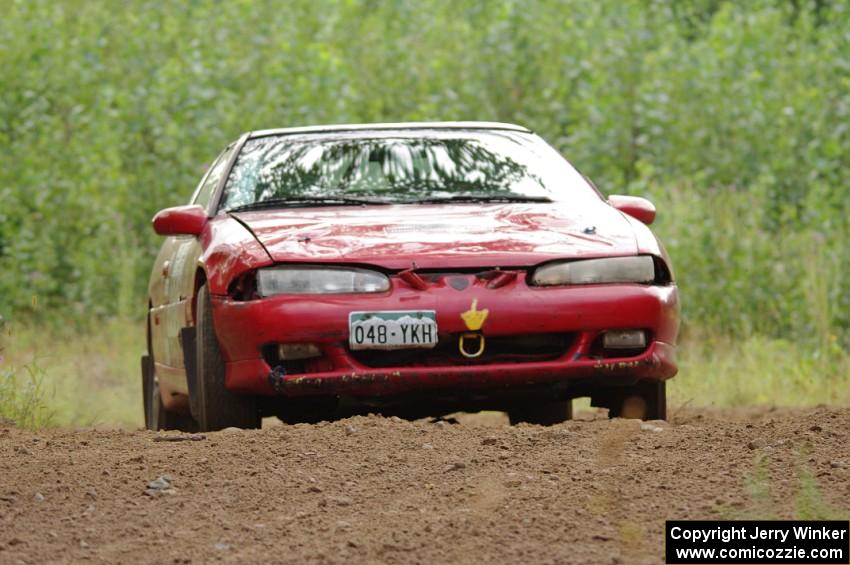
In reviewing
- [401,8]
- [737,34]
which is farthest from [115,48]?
[737,34]

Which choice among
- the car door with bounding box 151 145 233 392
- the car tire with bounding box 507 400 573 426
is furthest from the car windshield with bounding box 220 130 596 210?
the car tire with bounding box 507 400 573 426

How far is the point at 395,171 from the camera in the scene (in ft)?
23.5

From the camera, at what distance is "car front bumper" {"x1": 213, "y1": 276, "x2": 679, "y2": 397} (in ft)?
19.0

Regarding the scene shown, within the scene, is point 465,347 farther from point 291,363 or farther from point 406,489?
point 406,489

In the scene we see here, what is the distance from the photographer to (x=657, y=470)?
477 cm

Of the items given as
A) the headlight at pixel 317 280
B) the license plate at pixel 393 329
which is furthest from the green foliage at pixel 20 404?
the license plate at pixel 393 329

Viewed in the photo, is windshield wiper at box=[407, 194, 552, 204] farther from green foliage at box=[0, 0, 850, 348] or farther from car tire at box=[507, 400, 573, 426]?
green foliage at box=[0, 0, 850, 348]

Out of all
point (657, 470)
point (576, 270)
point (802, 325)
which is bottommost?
point (802, 325)

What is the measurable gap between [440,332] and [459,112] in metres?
13.7

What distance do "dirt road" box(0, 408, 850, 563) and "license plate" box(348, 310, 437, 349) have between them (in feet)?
0.94

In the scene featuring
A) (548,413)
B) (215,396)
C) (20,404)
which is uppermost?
(215,396)

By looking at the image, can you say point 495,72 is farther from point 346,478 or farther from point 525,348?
point 346,478

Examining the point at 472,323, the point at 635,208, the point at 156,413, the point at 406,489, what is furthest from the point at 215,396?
the point at 156,413

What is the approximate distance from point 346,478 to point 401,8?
19857 millimetres
